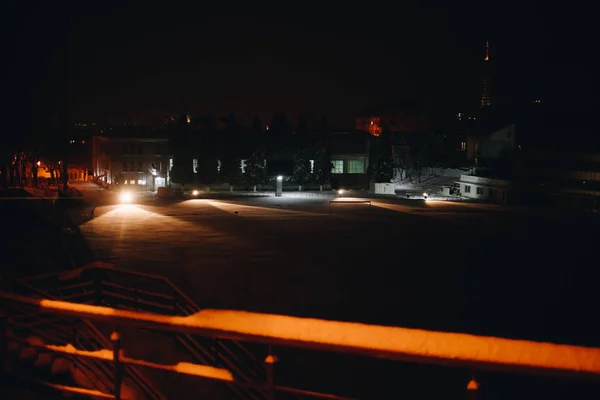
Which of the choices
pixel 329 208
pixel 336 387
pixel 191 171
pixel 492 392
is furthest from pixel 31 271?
pixel 191 171

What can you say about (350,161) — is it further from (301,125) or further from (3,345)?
(3,345)

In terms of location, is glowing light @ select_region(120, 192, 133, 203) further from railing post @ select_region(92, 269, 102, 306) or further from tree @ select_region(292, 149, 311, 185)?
railing post @ select_region(92, 269, 102, 306)

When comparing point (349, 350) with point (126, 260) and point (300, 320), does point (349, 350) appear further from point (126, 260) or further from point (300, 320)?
point (126, 260)

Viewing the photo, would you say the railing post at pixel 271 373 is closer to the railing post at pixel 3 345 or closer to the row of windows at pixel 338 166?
the railing post at pixel 3 345

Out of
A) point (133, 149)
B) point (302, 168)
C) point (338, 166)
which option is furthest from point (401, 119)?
point (133, 149)

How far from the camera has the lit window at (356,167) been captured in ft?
193

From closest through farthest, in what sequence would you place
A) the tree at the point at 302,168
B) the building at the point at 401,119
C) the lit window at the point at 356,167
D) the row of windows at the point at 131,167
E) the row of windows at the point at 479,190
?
the row of windows at the point at 479,190
the tree at the point at 302,168
the row of windows at the point at 131,167
the lit window at the point at 356,167
the building at the point at 401,119

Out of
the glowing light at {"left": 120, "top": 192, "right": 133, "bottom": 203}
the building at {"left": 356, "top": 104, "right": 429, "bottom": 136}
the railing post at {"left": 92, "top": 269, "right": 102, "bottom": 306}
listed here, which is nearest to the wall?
the glowing light at {"left": 120, "top": 192, "right": 133, "bottom": 203}

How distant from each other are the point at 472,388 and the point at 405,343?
312mm

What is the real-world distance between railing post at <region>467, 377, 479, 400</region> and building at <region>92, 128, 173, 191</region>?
56.0 meters

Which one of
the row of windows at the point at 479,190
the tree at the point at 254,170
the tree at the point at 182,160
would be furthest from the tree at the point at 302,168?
the row of windows at the point at 479,190

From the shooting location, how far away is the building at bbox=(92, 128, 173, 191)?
57156 mm

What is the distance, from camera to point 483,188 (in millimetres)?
45906

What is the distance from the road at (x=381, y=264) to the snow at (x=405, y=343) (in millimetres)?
6447
